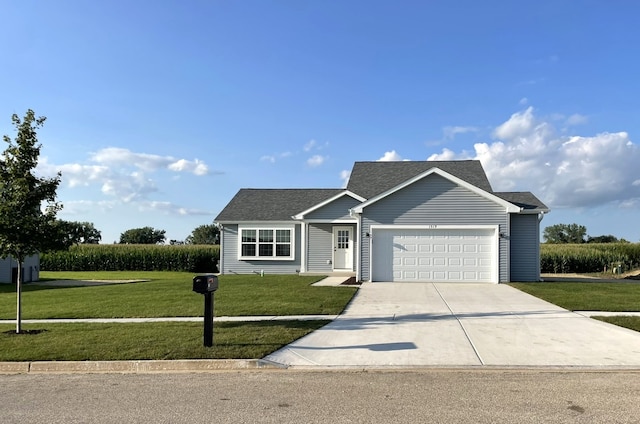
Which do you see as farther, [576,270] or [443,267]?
[576,270]

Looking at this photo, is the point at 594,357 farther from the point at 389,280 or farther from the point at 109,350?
the point at 389,280

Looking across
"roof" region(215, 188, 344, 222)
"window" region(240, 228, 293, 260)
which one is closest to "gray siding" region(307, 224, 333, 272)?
"window" region(240, 228, 293, 260)

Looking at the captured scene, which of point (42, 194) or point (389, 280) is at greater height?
point (42, 194)

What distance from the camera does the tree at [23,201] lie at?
10.0 m

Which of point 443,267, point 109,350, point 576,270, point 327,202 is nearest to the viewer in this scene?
point 109,350

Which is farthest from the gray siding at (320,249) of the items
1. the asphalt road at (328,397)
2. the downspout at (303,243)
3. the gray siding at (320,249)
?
the asphalt road at (328,397)

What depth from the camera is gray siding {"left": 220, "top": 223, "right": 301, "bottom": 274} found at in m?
26.2

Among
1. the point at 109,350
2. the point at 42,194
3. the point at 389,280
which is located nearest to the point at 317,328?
the point at 109,350

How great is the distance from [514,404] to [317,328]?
507 cm

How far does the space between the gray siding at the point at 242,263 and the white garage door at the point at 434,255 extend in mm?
6857

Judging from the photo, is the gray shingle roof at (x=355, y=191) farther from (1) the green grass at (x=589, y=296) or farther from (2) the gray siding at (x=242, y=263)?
(1) the green grass at (x=589, y=296)

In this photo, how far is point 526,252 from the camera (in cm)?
2083

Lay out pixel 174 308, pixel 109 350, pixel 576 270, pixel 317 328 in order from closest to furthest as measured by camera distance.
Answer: pixel 109 350
pixel 317 328
pixel 174 308
pixel 576 270

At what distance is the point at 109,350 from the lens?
813 centimetres
